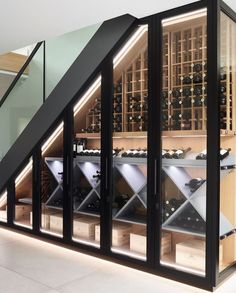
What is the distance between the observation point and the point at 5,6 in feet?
10.8

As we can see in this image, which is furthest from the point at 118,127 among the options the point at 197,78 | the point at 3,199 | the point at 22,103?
the point at 3,199

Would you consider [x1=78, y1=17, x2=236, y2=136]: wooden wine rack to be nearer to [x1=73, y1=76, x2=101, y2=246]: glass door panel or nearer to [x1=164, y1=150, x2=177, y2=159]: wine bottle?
[x1=164, y1=150, x2=177, y2=159]: wine bottle

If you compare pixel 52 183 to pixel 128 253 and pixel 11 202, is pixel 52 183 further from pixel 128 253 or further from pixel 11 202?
pixel 128 253

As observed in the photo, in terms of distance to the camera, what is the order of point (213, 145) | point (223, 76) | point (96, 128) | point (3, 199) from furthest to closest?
point (3, 199) → point (96, 128) → point (223, 76) → point (213, 145)

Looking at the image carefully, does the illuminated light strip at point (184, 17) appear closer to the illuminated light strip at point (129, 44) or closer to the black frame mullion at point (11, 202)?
the illuminated light strip at point (129, 44)

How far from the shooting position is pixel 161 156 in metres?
3.68

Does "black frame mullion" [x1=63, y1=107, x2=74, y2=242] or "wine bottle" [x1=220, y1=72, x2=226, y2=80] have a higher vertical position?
"wine bottle" [x1=220, y1=72, x2=226, y2=80]

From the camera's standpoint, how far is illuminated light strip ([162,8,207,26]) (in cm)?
344

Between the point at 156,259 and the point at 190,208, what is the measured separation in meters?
0.67

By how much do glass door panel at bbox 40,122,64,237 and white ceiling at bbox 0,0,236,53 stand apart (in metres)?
1.45

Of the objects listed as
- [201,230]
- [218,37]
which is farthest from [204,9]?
[201,230]

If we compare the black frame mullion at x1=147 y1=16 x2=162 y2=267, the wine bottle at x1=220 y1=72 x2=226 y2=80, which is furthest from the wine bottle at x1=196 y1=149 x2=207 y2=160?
the wine bottle at x1=220 y1=72 x2=226 y2=80

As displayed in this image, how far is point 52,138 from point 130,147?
1317 mm

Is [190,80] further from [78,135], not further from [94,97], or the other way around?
[78,135]
